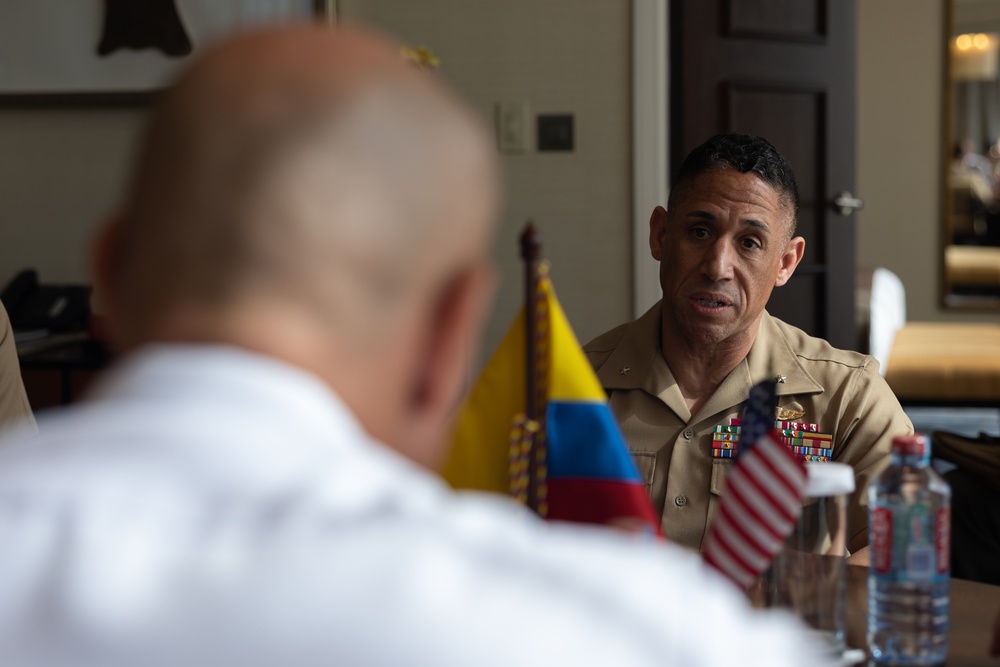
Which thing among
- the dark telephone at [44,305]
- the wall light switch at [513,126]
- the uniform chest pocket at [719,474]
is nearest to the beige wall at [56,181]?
the dark telephone at [44,305]

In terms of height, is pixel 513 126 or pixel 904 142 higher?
pixel 904 142

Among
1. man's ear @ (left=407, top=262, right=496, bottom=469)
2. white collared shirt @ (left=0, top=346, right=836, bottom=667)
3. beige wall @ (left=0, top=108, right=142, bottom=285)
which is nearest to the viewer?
white collared shirt @ (left=0, top=346, right=836, bottom=667)

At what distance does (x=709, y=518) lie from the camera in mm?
1931

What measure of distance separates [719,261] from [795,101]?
8.00ft

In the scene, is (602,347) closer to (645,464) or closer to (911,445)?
(645,464)

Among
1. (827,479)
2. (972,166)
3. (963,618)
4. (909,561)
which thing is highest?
(972,166)

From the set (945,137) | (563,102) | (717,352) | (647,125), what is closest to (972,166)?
(945,137)

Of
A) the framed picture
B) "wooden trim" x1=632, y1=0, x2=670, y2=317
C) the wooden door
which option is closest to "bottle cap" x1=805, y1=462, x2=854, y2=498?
"wooden trim" x1=632, y1=0, x2=670, y2=317

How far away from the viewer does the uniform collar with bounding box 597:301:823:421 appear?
2.04 meters

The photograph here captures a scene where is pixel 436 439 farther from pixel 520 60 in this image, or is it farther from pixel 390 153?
pixel 520 60

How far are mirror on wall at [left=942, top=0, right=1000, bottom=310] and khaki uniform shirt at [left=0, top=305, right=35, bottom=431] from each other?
697cm

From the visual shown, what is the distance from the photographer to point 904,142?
7.95 m

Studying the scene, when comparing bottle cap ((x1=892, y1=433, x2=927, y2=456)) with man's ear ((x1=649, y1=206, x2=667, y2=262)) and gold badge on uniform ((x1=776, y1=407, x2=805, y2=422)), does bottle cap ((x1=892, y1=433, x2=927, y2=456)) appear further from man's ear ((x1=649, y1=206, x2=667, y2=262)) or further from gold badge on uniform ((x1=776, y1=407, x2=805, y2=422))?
man's ear ((x1=649, y1=206, x2=667, y2=262))

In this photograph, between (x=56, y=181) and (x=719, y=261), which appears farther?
(x=56, y=181)
